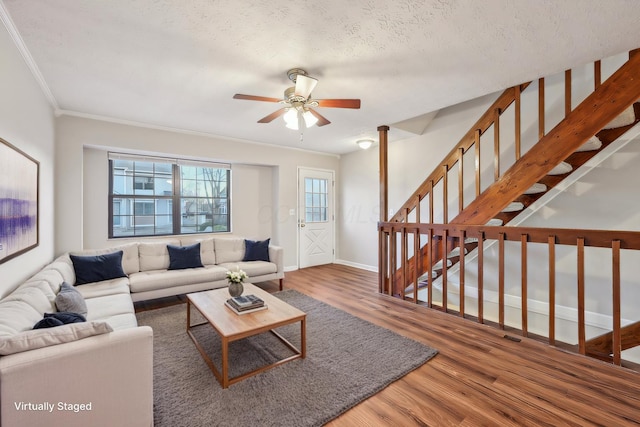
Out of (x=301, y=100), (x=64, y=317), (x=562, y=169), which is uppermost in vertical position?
(x=301, y=100)

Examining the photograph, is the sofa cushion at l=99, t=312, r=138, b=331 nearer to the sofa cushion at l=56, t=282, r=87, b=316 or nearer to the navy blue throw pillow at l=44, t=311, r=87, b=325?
the sofa cushion at l=56, t=282, r=87, b=316

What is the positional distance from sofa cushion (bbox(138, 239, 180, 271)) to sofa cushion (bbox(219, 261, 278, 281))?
761 mm

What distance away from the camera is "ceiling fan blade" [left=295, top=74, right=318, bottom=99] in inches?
91.8

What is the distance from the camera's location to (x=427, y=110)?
3.56 metres

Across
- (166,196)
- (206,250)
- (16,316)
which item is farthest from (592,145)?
(166,196)

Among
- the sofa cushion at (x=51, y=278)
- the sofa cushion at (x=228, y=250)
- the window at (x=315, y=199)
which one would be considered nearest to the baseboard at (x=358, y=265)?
the window at (x=315, y=199)

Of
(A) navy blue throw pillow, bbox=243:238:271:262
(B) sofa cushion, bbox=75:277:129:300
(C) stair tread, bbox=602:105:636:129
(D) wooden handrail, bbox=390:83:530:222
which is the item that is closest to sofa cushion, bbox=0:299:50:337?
(B) sofa cushion, bbox=75:277:129:300

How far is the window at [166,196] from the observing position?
425cm

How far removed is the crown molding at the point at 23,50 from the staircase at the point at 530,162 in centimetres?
395

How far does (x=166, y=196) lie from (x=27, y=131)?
2.25m

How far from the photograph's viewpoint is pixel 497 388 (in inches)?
77.0

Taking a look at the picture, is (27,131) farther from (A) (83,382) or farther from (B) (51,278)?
(A) (83,382)

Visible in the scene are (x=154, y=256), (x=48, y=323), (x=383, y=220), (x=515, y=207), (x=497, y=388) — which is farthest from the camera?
(x=383, y=220)

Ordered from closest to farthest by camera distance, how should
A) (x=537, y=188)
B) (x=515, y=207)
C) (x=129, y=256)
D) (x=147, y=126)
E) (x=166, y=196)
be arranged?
(x=537, y=188), (x=515, y=207), (x=129, y=256), (x=147, y=126), (x=166, y=196)
